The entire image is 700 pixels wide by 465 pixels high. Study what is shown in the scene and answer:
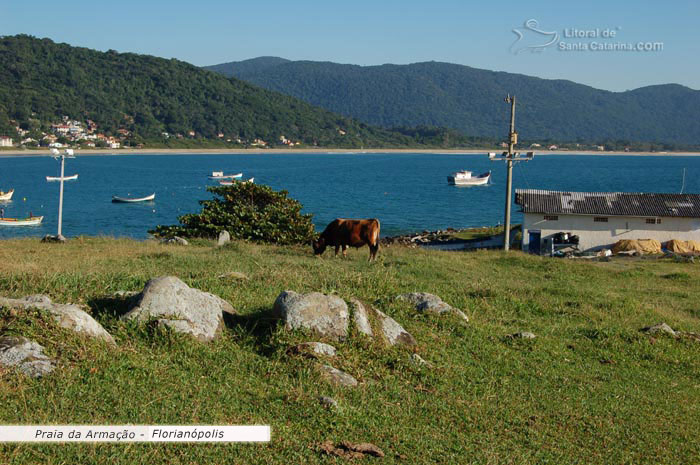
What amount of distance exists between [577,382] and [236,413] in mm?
5468

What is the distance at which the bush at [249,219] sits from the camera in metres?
30.7

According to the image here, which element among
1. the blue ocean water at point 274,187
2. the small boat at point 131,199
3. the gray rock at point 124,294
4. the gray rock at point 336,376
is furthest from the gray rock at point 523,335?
the small boat at point 131,199

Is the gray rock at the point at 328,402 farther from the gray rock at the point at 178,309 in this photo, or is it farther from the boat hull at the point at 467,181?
the boat hull at the point at 467,181

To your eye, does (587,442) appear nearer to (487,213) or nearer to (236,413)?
(236,413)

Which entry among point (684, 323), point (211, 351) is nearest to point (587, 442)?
point (211, 351)

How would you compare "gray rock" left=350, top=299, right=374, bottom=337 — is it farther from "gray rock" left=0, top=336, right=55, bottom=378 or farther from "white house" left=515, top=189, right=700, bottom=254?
"white house" left=515, top=189, right=700, bottom=254

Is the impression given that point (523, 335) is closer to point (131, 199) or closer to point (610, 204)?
point (610, 204)

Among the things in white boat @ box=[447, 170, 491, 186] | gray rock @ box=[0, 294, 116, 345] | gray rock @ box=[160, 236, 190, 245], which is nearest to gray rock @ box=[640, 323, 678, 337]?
gray rock @ box=[0, 294, 116, 345]

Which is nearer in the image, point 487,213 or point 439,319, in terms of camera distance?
point 439,319

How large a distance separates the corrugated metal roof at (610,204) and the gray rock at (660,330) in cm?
2510

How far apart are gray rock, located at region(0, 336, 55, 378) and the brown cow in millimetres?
15026

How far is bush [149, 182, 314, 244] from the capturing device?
101ft

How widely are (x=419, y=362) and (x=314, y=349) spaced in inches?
62.7

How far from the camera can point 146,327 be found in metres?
9.74
